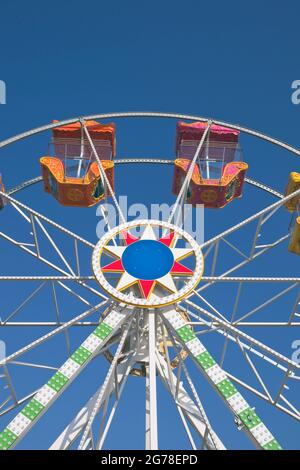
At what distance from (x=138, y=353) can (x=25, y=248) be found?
4554 mm

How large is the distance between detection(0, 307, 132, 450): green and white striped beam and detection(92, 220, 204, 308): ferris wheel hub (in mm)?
635

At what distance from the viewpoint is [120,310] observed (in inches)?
568

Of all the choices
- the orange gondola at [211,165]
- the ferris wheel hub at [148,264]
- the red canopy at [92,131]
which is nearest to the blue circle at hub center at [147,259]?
the ferris wheel hub at [148,264]

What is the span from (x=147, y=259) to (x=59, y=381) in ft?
12.9

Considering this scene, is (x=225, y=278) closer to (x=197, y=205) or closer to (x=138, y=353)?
(x=138, y=353)

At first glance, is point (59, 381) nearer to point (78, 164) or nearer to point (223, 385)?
point (223, 385)

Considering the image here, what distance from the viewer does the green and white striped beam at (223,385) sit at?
475 inches

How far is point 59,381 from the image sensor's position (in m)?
13.0

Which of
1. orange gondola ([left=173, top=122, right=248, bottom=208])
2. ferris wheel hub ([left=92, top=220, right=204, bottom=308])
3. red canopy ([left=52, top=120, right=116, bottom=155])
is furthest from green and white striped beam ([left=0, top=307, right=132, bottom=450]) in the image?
red canopy ([left=52, top=120, right=116, bottom=155])

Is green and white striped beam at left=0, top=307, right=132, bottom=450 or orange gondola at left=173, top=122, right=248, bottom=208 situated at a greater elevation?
orange gondola at left=173, top=122, right=248, bottom=208

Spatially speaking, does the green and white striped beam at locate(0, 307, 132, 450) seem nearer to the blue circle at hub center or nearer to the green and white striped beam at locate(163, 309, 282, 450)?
the blue circle at hub center

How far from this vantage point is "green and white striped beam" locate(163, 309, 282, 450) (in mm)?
12062

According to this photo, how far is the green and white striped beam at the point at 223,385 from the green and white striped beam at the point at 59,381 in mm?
1348
